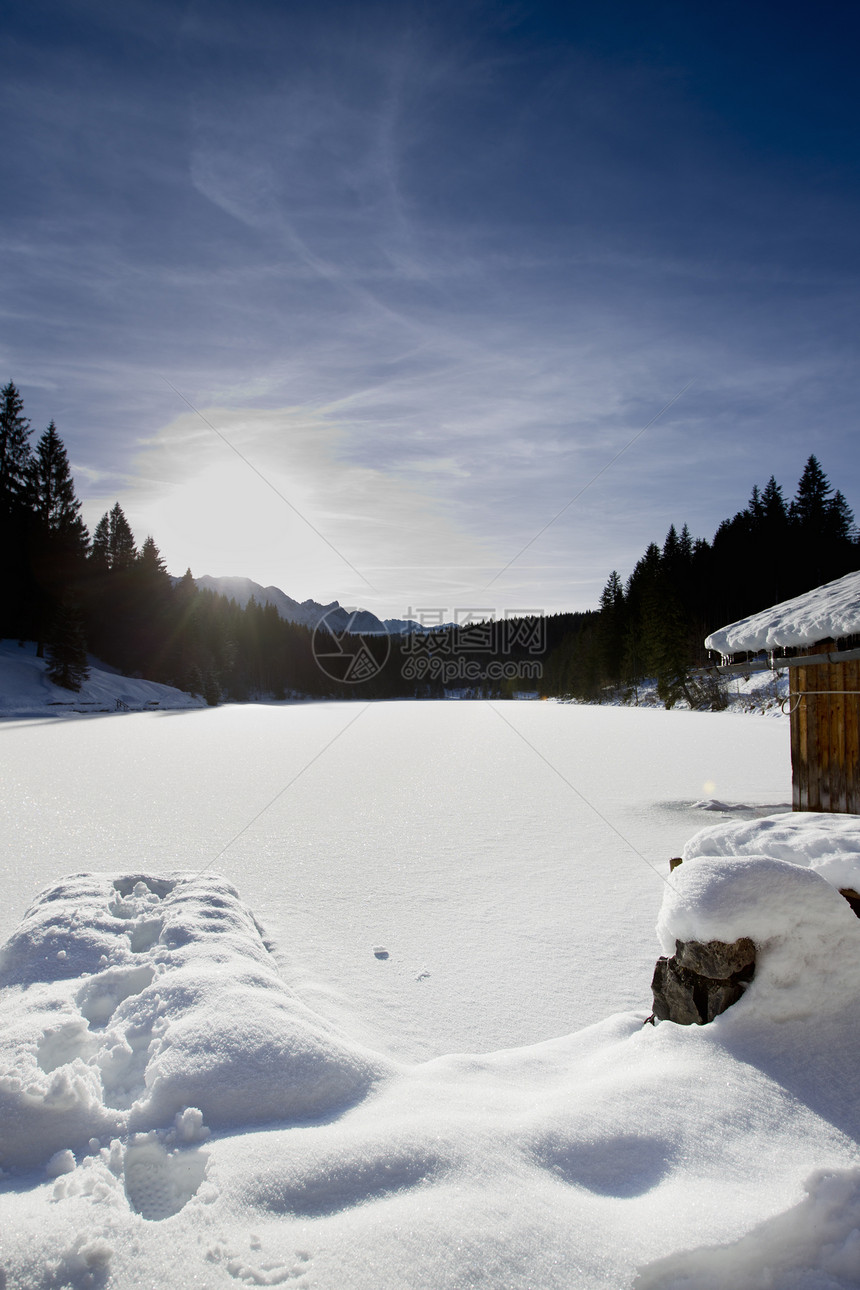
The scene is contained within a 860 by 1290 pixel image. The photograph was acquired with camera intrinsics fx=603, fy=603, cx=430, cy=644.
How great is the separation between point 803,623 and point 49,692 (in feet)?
120

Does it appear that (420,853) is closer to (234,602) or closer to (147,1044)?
(147,1044)

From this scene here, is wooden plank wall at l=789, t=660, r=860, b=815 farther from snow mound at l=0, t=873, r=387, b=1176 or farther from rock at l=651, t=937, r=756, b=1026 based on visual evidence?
snow mound at l=0, t=873, r=387, b=1176

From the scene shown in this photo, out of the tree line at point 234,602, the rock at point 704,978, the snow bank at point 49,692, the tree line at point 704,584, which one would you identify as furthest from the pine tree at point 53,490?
the rock at point 704,978

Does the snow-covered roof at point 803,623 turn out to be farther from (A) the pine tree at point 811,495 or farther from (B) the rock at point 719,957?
(A) the pine tree at point 811,495

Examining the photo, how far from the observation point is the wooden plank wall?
6.67m

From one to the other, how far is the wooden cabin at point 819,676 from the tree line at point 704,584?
1365 inches

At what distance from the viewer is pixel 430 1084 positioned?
99.6 inches

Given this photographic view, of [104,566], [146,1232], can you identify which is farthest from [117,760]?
[104,566]

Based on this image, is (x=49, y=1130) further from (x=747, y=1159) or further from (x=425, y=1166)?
(x=747, y=1159)

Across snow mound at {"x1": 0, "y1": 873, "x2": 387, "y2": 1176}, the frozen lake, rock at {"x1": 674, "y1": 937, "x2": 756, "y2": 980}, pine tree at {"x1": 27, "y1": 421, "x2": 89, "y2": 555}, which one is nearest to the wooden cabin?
the frozen lake

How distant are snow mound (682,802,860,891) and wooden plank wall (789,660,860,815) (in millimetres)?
3958

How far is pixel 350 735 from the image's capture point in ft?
76.8

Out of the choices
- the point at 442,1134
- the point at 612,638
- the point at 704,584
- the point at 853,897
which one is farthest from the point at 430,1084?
the point at 704,584

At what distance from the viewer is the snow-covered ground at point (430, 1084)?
1580 millimetres
